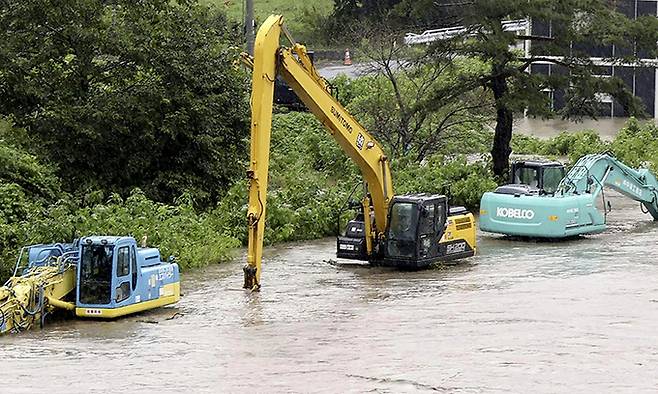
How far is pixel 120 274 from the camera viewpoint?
24.0 m

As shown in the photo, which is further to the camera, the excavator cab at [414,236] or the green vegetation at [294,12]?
the green vegetation at [294,12]

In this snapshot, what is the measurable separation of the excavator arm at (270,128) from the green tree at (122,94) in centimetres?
759

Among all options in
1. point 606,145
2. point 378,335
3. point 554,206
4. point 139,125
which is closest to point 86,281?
point 378,335

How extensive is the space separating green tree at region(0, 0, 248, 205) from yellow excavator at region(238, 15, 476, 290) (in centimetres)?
734

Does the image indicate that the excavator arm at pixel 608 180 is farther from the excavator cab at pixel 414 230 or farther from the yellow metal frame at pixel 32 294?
the yellow metal frame at pixel 32 294

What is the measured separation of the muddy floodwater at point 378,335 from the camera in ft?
Result: 61.3

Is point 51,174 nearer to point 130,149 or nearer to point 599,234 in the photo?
point 130,149

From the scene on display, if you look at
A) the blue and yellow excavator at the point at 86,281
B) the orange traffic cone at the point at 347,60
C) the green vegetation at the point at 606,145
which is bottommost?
the blue and yellow excavator at the point at 86,281

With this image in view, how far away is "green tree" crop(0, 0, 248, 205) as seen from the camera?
114 ft

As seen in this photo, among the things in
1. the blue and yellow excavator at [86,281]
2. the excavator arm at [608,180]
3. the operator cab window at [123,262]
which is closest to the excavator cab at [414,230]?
the excavator arm at [608,180]

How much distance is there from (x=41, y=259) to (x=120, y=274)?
67.8 inches

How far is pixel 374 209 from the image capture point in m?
30.4

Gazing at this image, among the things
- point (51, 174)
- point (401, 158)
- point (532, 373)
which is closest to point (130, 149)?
point (51, 174)

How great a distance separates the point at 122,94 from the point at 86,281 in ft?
40.0
